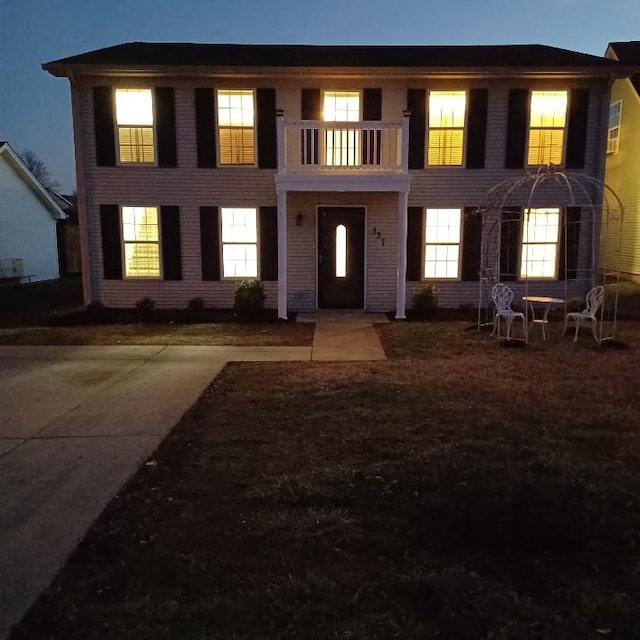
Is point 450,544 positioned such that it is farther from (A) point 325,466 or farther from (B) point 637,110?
(B) point 637,110

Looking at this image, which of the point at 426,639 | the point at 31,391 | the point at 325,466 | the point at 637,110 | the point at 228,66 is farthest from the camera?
the point at 637,110

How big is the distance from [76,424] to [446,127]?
9.46m

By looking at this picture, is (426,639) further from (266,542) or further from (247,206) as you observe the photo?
(247,206)

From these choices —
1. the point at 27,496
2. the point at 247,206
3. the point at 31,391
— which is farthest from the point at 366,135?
the point at 27,496

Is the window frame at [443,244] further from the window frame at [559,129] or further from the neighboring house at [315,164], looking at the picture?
the window frame at [559,129]

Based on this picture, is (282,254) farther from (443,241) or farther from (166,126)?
(166,126)

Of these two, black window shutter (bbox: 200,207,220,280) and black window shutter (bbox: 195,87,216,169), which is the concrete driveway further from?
black window shutter (bbox: 195,87,216,169)

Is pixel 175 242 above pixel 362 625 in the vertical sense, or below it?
above

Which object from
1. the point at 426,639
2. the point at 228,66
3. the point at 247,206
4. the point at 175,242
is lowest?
the point at 426,639

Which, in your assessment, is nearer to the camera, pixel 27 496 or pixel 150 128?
pixel 27 496

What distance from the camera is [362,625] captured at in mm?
2518

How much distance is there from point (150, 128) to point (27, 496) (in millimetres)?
9490

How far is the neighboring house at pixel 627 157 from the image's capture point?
16.8 m

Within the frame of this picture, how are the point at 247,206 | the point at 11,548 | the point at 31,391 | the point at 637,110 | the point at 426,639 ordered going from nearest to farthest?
the point at 426,639
the point at 11,548
the point at 31,391
the point at 247,206
the point at 637,110
